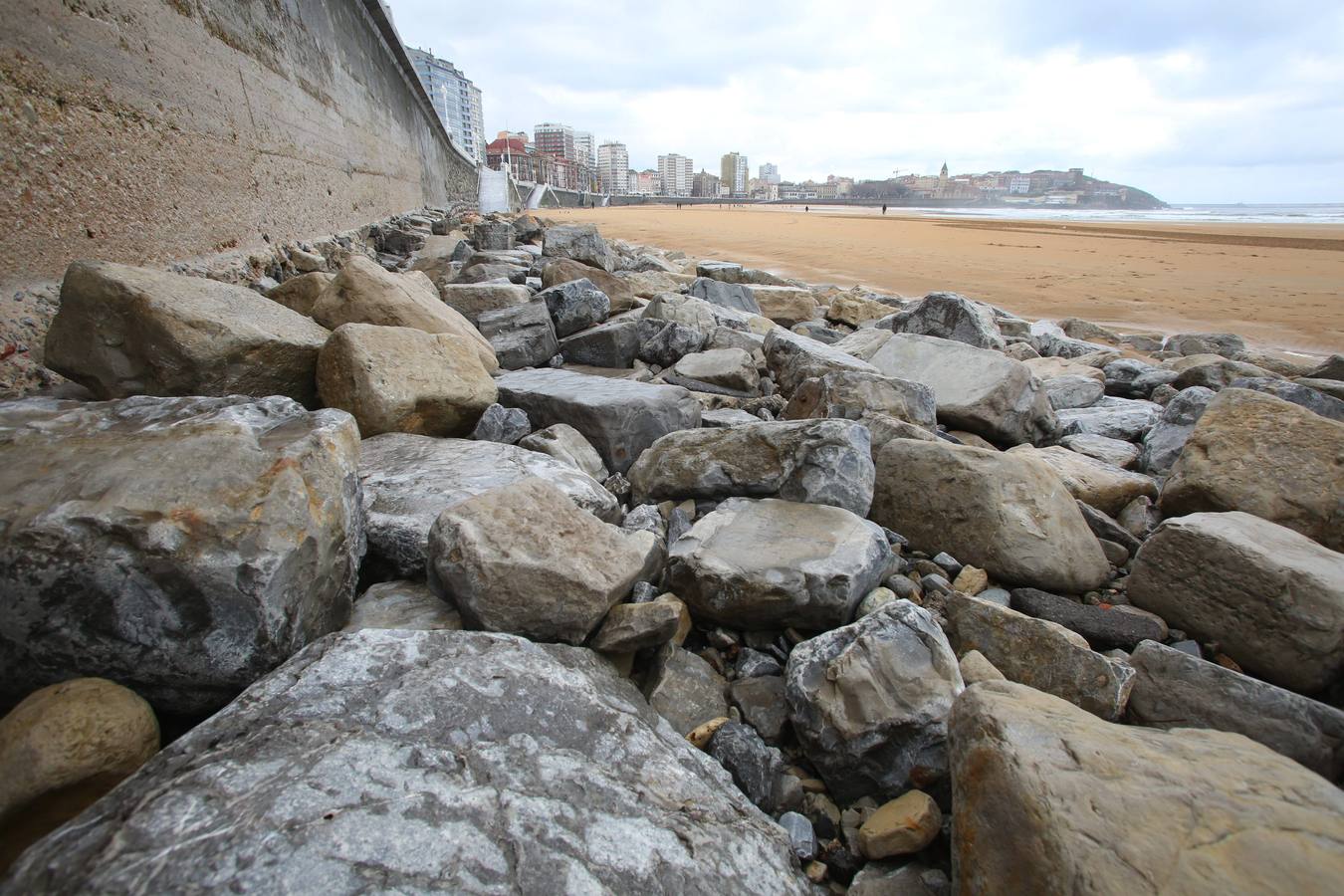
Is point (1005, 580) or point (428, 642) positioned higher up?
point (428, 642)

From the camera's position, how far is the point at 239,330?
211cm

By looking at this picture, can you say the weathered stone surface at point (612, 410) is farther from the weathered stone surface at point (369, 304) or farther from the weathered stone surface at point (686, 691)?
the weathered stone surface at point (686, 691)

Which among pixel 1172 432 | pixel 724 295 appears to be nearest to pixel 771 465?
pixel 1172 432

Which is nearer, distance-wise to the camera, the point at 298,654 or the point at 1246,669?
the point at 298,654

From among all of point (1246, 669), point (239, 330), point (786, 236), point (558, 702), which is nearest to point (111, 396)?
point (239, 330)

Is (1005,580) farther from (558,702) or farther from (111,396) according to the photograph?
(111,396)

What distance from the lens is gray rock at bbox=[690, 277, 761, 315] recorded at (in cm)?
537

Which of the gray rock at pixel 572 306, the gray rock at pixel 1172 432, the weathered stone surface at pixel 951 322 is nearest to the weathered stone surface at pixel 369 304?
the gray rock at pixel 572 306

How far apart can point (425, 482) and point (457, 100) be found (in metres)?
95.5

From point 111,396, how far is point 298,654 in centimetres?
145

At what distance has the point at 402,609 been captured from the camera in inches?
58.9

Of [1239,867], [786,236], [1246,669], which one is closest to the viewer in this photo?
[1239,867]

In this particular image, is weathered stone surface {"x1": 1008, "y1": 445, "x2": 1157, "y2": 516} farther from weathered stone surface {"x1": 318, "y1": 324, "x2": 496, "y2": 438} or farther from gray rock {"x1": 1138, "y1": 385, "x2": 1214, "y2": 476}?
weathered stone surface {"x1": 318, "y1": 324, "x2": 496, "y2": 438}

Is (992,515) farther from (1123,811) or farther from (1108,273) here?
(1108,273)
